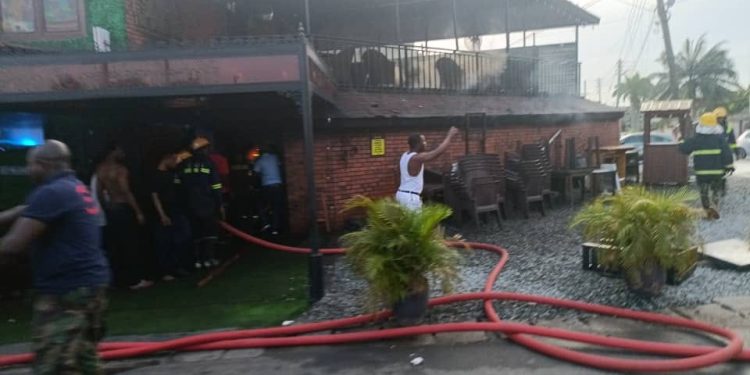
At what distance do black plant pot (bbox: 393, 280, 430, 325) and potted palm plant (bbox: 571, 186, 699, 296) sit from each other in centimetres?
189

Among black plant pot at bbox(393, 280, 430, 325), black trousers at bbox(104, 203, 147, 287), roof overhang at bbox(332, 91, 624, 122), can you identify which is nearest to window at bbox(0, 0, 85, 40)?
black trousers at bbox(104, 203, 147, 287)

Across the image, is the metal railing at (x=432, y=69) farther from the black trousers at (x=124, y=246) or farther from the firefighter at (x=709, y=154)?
the firefighter at (x=709, y=154)

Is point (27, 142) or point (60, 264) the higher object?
point (27, 142)

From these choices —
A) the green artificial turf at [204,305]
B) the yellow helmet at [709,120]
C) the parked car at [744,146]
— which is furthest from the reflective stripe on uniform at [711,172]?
the parked car at [744,146]

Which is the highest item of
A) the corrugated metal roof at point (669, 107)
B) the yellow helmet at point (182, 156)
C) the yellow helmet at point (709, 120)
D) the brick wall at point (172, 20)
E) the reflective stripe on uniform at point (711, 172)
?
the brick wall at point (172, 20)

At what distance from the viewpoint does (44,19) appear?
7.71m

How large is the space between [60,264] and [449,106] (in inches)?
347

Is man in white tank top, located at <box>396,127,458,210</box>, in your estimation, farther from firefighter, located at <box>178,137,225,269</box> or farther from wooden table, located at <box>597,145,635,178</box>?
wooden table, located at <box>597,145,635,178</box>

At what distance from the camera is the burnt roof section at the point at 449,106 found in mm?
9656

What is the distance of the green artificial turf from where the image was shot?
5.34m

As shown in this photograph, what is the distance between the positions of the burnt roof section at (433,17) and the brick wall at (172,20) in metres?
3.27

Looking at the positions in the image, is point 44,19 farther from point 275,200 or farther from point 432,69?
point 432,69

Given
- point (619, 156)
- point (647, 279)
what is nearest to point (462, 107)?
point (619, 156)

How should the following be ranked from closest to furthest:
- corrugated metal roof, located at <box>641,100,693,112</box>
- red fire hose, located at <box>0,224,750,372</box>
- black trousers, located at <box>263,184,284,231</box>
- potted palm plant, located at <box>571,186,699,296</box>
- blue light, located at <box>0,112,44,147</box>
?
1. red fire hose, located at <box>0,224,750,372</box>
2. potted palm plant, located at <box>571,186,699,296</box>
3. blue light, located at <box>0,112,44,147</box>
4. black trousers, located at <box>263,184,284,231</box>
5. corrugated metal roof, located at <box>641,100,693,112</box>
